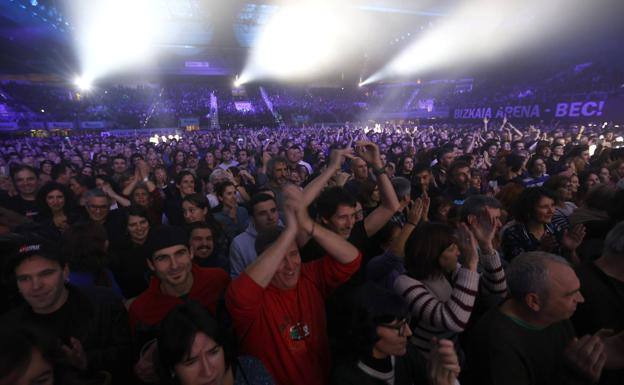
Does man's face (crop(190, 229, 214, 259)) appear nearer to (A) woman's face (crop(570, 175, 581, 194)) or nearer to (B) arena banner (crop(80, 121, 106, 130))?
(A) woman's face (crop(570, 175, 581, 194))

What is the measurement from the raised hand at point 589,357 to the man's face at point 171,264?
227cm

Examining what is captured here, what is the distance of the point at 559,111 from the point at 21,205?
22.5 meters

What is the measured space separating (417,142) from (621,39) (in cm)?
1776

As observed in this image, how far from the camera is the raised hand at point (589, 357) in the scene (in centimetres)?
157

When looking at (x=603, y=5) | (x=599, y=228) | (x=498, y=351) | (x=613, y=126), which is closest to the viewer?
(x=498, y=351)

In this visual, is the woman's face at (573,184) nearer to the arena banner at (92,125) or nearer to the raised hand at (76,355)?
the raised hand at (76,355)

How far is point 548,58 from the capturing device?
25422mm

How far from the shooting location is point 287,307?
1.93 meters

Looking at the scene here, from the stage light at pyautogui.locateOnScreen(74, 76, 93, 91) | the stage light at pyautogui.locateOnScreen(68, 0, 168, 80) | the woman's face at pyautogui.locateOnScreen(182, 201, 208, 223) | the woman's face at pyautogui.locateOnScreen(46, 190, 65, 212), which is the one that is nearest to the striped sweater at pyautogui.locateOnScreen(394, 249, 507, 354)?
the woman's face at pyautogui.locateOnScreen(182, 201, 208, 223)

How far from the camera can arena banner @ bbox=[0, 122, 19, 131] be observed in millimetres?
22625

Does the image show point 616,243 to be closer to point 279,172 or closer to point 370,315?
point 370,315

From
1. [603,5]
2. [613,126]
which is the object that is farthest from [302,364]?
[603,5]

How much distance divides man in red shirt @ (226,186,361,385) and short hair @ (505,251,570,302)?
889mm

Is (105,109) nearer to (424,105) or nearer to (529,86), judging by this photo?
(424,105)
